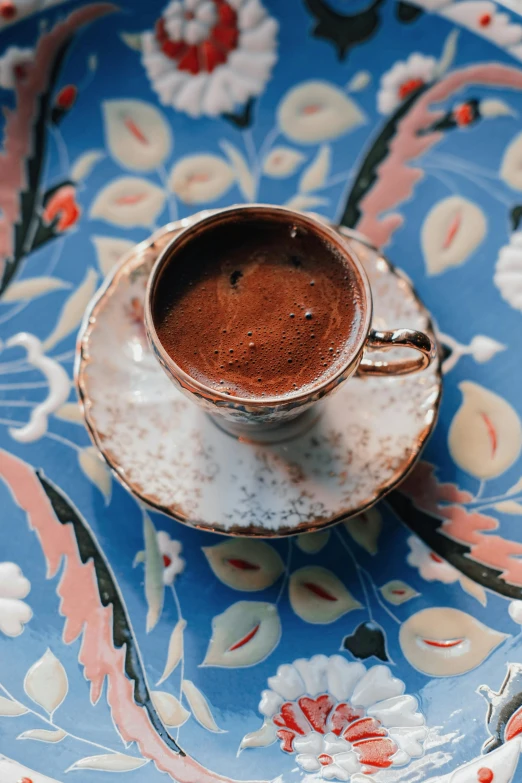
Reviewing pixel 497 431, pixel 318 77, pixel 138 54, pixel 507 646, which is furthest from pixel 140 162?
pixel 507 646

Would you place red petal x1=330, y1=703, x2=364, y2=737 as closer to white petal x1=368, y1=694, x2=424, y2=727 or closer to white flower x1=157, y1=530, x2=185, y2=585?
white petal x1=368, y1=694, x2=424, y2=727

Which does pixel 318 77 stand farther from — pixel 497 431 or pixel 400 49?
pixel 497 431

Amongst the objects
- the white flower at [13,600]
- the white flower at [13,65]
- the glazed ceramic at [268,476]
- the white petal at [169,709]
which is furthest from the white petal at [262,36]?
the white petal at [169,709]

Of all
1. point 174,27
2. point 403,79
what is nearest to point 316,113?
point 403,79

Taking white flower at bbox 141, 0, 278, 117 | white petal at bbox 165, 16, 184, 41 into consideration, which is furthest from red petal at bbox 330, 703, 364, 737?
white petal at bbox 165, 16, 184, 41

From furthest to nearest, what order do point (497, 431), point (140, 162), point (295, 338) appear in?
1. point (140, 162)
2. point (497, 431)
3. point (295, 338)
